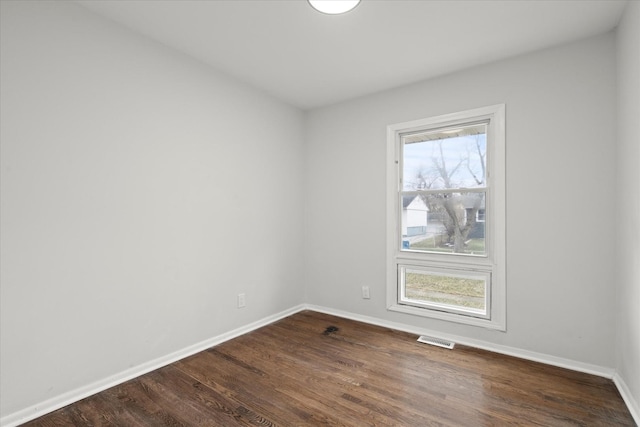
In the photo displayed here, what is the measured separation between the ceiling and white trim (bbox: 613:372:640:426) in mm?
2456

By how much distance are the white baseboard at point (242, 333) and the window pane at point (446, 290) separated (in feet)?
0.89

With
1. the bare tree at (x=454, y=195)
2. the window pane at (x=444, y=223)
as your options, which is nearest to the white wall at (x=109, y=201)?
the window pane at (x=444, y=223)

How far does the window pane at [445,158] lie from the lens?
2.88m

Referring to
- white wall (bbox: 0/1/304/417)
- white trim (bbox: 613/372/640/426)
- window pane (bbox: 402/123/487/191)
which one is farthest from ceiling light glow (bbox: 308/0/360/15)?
white trim (bbox: 613/372/640/426)

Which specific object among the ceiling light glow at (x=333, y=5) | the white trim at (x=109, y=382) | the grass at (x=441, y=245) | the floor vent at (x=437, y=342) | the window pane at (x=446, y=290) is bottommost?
the floor vent at (x=437, y=342)

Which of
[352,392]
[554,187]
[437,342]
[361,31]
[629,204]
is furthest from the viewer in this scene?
[437,342]

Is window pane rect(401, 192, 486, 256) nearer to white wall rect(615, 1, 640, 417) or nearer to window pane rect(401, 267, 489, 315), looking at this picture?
window pane rect(401, 267, 489, 315)

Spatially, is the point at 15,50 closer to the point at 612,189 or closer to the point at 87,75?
the point at 87,75

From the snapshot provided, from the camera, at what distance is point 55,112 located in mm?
1908

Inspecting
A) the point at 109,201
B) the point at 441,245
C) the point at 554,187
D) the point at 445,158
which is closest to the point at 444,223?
the point at 441,245

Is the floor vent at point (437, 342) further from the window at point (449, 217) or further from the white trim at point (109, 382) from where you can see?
the white trim at point (109, 382)

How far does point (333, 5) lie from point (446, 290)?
8.56 feet

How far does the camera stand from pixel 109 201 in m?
2.15

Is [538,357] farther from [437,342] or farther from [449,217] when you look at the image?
[449,217]
